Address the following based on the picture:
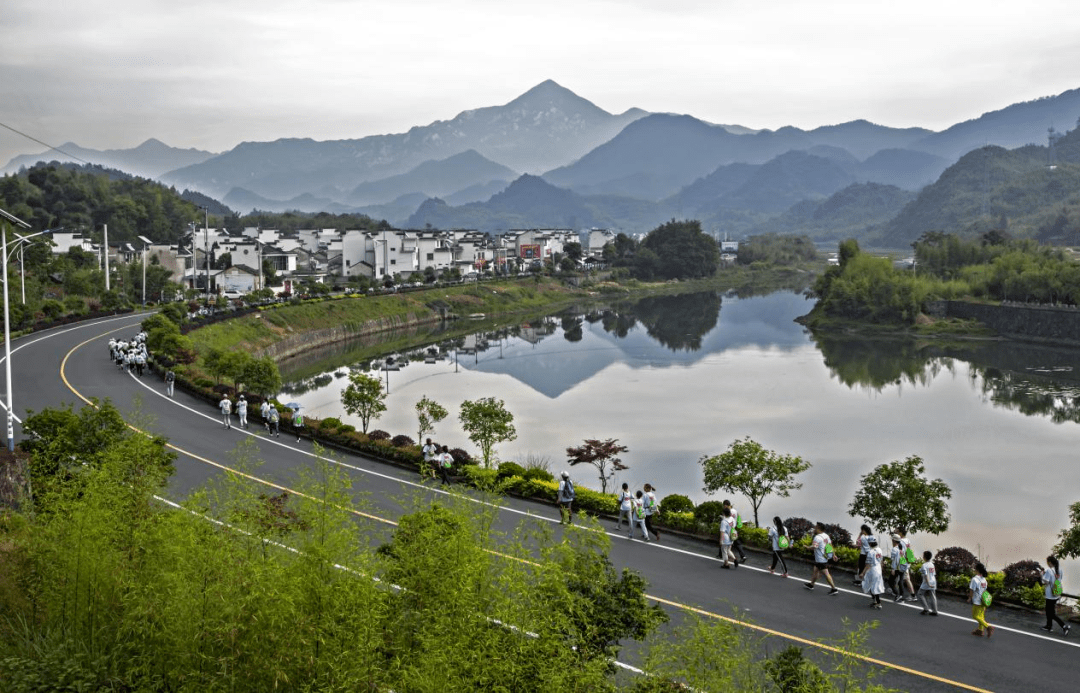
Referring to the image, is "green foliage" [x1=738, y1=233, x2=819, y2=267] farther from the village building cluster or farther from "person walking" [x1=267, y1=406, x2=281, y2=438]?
"person walking" [x1=267, y1=406, x2=281, y2=438]

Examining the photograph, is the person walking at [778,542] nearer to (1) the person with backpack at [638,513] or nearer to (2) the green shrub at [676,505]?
(1) the person with backpack at [638,513]

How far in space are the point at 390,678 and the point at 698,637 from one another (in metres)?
3.04

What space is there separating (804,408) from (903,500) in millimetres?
25702

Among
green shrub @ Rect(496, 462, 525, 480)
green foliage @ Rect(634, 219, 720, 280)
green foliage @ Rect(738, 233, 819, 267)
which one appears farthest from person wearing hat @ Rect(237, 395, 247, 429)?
green foliage @ Rect(738, 233, 819, 267)

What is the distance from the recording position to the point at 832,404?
44594mm

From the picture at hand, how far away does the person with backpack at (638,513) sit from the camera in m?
18.1

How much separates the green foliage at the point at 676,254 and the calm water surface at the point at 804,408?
169 feet

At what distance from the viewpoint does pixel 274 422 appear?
2772 cm

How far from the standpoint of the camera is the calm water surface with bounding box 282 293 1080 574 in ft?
93.1

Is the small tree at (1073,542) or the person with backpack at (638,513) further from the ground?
the small tree at (1073,542)

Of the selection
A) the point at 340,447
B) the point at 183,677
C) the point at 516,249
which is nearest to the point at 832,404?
the point at 340,447

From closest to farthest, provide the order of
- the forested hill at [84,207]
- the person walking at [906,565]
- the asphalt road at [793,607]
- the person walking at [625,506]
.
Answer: the asphalt road at [793,607]
the person walking at [906,565]
the person walking at [625,506]
the forested hill at [84,207]

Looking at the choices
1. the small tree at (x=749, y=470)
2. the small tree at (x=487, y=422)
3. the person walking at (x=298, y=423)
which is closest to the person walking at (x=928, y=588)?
the small tree at (x=749, y=470)

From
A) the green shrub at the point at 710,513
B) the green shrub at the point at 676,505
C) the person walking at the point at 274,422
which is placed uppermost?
the green shrub at the point at 710,513
